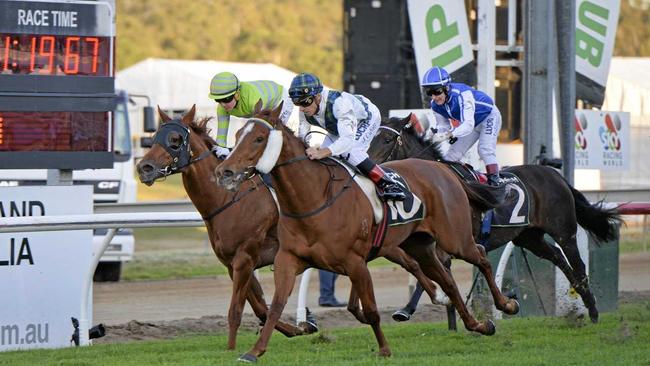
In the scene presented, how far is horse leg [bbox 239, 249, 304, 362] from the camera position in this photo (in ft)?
23.1

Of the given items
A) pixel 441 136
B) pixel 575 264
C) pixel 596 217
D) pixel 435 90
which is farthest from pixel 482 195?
pixel 596 217

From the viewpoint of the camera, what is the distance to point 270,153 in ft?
23.1

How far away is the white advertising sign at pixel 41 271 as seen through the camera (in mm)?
8961

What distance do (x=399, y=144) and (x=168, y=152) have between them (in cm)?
192

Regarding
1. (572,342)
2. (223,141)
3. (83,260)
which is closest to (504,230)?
(572,342)

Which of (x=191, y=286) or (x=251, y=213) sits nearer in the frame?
(x=251, y=213)

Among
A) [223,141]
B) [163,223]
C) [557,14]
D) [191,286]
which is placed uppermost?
[557,14]

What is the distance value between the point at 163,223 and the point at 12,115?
1.30 m

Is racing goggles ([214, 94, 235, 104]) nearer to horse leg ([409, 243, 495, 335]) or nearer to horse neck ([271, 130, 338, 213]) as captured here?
horse neck ([271, 130, 338, 213])

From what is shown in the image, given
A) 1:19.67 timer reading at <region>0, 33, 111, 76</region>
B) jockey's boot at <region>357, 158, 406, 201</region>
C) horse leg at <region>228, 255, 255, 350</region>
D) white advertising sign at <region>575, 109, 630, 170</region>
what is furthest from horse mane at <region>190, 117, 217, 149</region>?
white advertising sign at <region>575, 109, 630, 170</region>

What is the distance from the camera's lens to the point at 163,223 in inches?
354

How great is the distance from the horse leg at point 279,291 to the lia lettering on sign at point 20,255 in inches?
100.0

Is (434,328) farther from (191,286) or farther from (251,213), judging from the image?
(191,286)

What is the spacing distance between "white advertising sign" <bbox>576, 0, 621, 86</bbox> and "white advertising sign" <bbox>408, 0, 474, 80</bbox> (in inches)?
41.1
